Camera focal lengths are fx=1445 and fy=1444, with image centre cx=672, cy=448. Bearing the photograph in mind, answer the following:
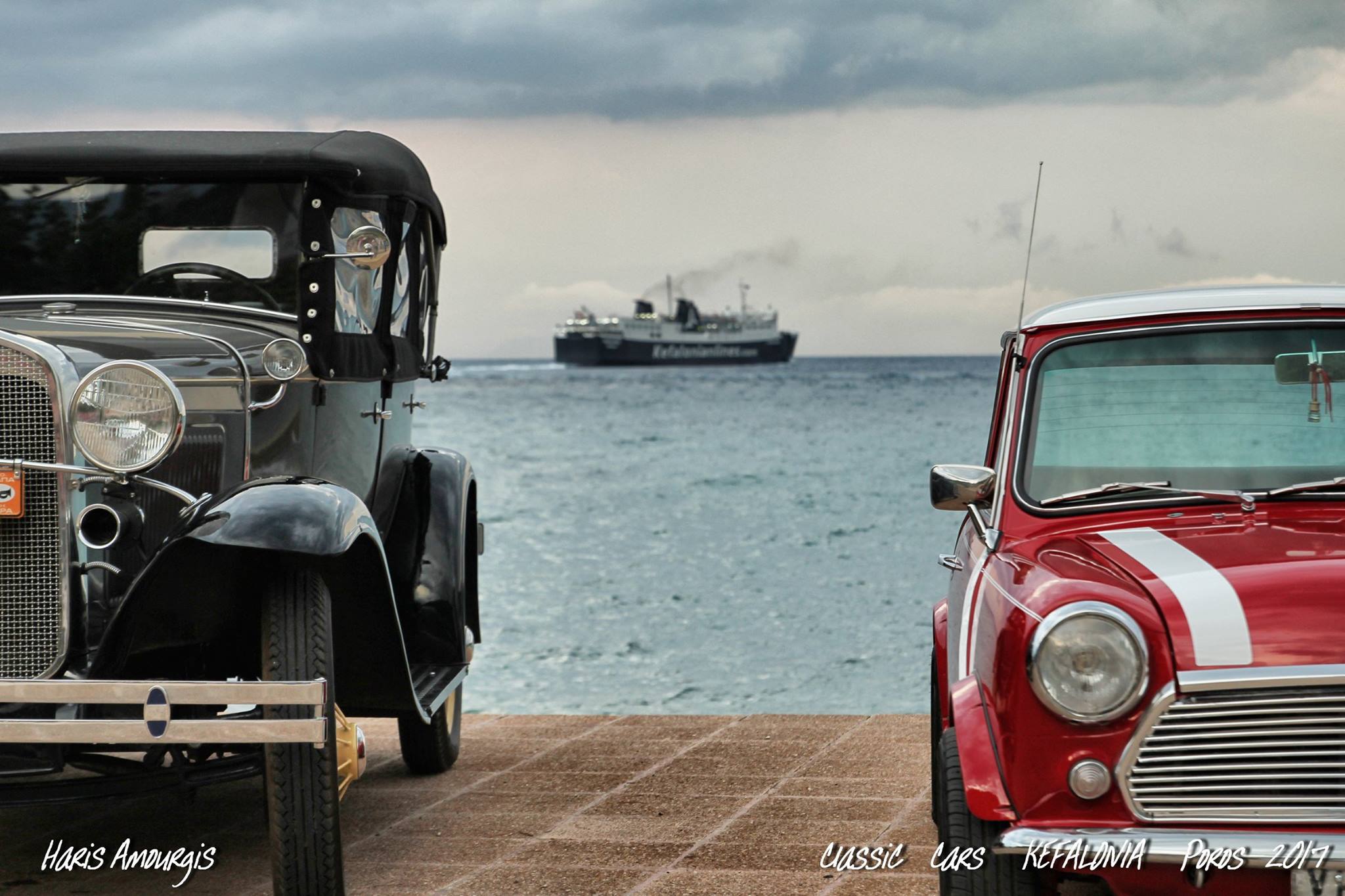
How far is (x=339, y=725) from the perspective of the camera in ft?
14.2

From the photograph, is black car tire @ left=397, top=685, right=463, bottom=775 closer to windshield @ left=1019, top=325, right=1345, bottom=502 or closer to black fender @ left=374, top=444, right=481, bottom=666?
black fender @ left=374, top=444, right=481, bottom=666

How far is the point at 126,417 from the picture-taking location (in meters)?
3.95

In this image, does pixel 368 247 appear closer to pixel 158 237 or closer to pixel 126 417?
pixel 126 417

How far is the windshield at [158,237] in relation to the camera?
5316 millimetres

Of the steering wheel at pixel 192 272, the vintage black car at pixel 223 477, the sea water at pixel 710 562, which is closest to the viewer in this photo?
the vintage black car at pixel 223 477

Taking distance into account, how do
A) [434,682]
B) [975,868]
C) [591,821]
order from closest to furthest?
[975,868] → [591,821] → [434,682]

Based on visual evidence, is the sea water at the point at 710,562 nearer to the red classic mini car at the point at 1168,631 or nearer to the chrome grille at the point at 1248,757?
the red classic mini car at the point at 1168,631

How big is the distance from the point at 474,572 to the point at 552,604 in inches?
391

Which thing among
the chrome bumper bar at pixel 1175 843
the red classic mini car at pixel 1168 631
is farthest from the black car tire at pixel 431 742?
the chrome bumper bar at pixel 1175 843

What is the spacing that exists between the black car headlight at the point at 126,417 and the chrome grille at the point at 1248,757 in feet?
8.63

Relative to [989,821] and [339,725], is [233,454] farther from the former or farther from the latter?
[989,821]

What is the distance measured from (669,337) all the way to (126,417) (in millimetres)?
90965

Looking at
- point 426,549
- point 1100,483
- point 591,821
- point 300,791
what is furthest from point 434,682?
point 1100,483

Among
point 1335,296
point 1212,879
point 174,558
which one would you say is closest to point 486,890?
point 174,558
